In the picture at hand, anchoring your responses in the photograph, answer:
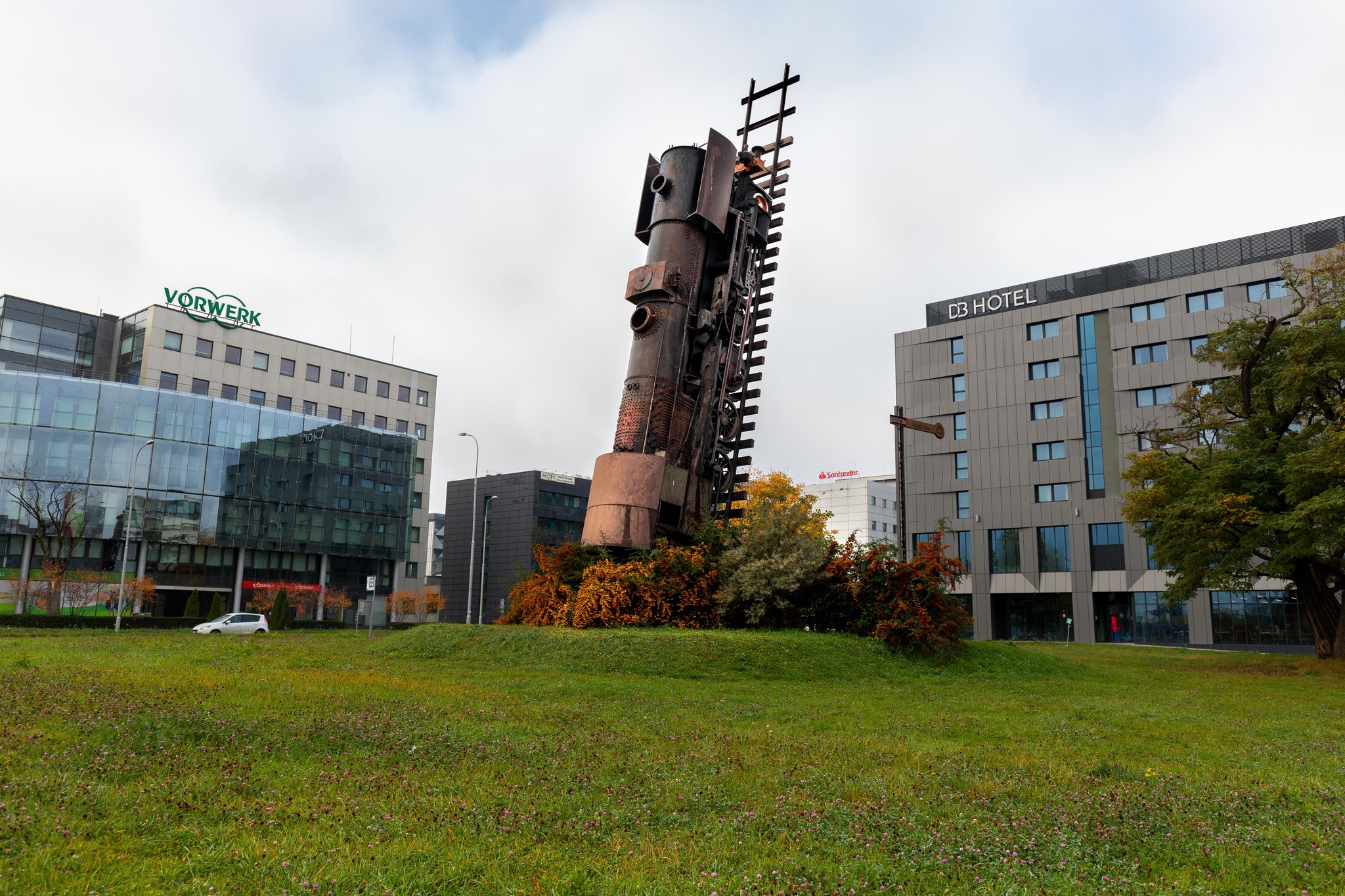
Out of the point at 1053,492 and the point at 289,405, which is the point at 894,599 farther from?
the point at 289,405

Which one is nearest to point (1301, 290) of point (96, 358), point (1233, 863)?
point (1233, 863)

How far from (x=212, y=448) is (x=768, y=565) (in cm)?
5848

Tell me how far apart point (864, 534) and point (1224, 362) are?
116 metres

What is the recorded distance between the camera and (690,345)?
2541 centimetres

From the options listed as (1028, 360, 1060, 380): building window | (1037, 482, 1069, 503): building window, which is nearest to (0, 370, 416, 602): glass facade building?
(1037, 482, 1069, 503): building window

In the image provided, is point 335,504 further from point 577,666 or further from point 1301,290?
point 1301,290

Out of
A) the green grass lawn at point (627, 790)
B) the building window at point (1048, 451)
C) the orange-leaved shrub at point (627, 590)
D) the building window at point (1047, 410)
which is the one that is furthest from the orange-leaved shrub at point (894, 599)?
the building window at point (1047, 410)

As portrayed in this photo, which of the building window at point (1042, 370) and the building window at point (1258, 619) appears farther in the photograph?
Answer: the building window at point (1042, 370)

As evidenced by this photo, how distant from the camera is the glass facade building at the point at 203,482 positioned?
59875 millimetres

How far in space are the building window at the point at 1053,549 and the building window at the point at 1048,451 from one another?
182 inches

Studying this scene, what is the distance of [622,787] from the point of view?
763cm

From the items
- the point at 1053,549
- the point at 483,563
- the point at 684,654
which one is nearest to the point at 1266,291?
the point at 1053,549

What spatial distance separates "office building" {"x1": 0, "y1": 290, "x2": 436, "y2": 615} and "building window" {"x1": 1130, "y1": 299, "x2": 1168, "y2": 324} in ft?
195

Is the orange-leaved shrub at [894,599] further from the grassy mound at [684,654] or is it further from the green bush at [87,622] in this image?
the green bush at [87,622]
